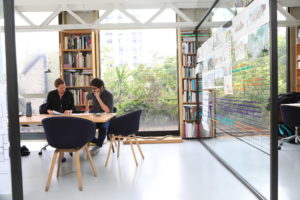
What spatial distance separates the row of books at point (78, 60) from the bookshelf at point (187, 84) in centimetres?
A: 194

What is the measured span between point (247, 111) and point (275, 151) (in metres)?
0.68

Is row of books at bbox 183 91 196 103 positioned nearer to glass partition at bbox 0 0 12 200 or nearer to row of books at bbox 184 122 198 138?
row of books at bbox 184 122 198 138

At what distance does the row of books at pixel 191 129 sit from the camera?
206 inches

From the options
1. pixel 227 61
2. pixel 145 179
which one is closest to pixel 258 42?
pixel 227 61

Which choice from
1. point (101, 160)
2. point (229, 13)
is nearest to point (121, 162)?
point (101, 160)

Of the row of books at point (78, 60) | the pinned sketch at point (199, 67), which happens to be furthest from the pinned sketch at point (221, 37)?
the row of books at point (78, 60)

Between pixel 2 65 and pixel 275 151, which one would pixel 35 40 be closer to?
pixel 2 65

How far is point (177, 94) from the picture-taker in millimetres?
5637

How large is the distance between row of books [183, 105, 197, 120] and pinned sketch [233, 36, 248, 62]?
245cm

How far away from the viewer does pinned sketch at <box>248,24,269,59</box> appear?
213 centimetres

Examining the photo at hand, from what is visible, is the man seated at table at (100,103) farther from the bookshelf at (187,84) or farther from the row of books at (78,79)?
the bookshelf at (187,84)

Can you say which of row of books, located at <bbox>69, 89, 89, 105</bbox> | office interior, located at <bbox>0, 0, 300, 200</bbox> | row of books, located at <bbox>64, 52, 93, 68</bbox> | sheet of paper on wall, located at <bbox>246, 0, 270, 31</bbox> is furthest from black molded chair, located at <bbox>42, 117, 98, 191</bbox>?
row of books, located at <bbox>64, 52, 93, 68</bbox>

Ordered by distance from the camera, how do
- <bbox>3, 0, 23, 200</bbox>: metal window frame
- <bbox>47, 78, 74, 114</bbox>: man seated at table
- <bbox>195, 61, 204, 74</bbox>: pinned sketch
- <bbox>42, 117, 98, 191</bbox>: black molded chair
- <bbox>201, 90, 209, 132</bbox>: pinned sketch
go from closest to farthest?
<bbox>3, 0, 23, 200</bbox>: metal window frame, <bbox>42, 117, 98, 191</bbox>: black molded chair, <bbox>47, 78, 74, 114</bbox>: man seated at table, <bbox>201, 90, 209, 132</bbox>: pinned sketch, <bbox>195, 61, 204, 74</bbox>: pinned sketch

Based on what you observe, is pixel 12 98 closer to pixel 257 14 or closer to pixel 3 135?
pixel 3 135
